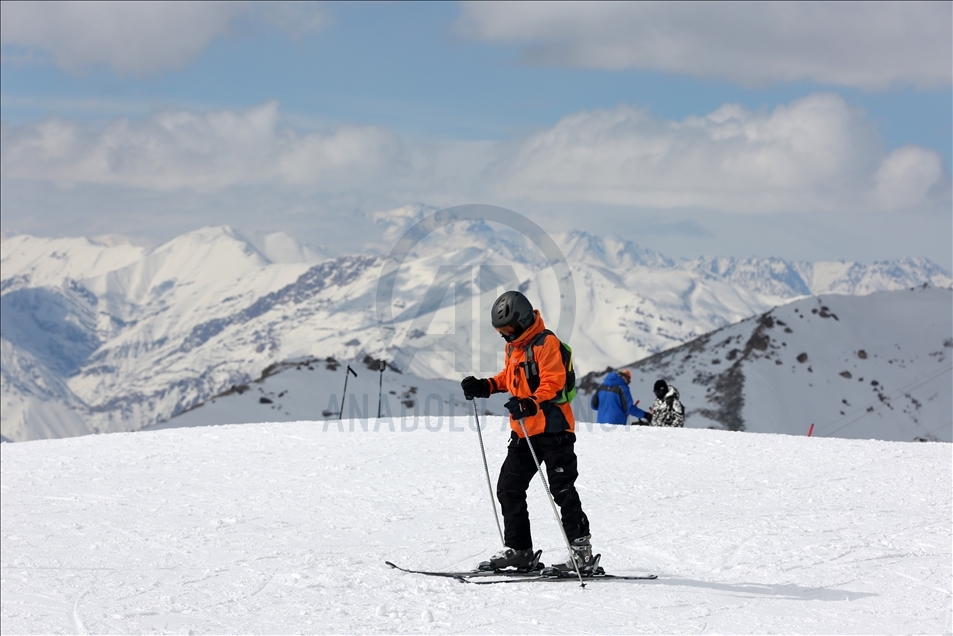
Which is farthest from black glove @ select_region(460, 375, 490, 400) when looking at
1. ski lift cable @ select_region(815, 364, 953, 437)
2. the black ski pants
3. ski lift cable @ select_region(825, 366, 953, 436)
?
ski lift cable @ select_region(825, 366, 953, 436)

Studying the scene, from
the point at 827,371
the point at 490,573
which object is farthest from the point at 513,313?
the point at 827,371

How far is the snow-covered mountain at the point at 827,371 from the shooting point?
53750 millimetres

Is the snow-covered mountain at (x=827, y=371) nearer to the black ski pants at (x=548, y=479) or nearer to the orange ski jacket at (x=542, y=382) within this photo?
→ the black ski pants at (x=548, y=479)

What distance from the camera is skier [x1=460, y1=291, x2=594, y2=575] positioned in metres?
7.07

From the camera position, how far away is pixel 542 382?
7.06m

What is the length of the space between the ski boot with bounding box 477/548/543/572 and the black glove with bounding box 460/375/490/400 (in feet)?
4.70

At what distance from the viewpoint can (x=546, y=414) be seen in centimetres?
722

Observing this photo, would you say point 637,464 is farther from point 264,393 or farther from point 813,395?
point 813,395

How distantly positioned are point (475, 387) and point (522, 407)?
52 centimetres

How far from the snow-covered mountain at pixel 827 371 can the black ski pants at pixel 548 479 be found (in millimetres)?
46742

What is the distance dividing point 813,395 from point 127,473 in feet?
175

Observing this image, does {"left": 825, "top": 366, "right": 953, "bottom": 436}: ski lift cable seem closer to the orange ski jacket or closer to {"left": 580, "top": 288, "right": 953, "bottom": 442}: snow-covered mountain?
{"left": 580, "top": 288, "right": 953, "bottom": 442}: snow-covered mountain

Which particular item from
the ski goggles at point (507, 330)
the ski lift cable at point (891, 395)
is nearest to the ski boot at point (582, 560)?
the ski goggles at point (507, 330)

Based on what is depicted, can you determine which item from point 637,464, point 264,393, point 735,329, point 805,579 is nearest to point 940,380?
point 735,329
